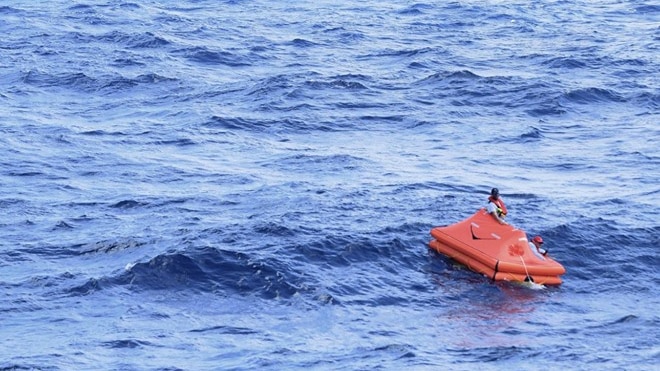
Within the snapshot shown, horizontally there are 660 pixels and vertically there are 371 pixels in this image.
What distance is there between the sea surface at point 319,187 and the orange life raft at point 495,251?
14.2 inches

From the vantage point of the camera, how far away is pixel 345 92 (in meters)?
47.3

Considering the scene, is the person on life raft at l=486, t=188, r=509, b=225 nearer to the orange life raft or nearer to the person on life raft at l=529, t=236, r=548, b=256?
the orange life raft

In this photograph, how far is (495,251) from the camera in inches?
1131

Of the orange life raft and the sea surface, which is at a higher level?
the orange life raft

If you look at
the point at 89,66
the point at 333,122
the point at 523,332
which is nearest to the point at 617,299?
the point at 523,332

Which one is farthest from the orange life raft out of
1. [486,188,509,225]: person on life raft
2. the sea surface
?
the sea surface

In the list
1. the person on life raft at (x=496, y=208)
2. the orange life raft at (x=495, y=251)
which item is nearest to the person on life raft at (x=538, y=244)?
the orange life raft at (x=495, y=251)

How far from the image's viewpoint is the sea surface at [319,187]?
2556cm

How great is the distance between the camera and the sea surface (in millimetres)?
25562

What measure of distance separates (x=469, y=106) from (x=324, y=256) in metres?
17.2

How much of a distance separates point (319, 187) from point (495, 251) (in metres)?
7.81

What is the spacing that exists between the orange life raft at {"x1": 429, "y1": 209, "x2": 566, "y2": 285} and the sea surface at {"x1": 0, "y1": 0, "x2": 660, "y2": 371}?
0.36 m

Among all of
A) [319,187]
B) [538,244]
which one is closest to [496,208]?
[538,244]

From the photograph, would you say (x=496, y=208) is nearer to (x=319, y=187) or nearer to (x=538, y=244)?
(x=538, y=244)
